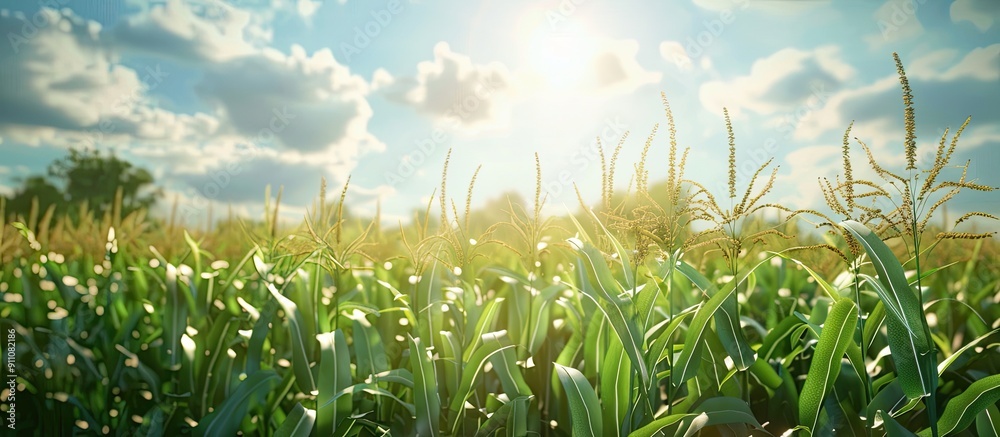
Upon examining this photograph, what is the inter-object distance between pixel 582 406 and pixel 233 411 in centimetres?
156

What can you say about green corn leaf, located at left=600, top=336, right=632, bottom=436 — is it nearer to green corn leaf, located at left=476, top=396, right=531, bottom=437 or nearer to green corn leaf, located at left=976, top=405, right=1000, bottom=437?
green corn leaf, located at left=476, top=396, right=531, bottom=437

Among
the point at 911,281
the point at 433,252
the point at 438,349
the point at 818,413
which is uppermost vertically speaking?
the point at 433,252

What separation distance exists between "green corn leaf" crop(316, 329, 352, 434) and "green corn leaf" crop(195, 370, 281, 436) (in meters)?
0.40

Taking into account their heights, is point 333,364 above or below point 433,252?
below

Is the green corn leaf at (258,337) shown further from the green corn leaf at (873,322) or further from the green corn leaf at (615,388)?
the green corn leaf at (873,322)

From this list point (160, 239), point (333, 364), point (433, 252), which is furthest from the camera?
point (160, 239)

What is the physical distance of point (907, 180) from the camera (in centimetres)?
197

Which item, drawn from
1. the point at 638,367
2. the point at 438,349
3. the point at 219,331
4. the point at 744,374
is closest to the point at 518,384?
the point at 438,349

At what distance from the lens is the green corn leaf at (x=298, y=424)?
2.28 metres

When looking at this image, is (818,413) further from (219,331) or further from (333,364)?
(219,331)

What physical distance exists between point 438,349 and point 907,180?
6.31 feet

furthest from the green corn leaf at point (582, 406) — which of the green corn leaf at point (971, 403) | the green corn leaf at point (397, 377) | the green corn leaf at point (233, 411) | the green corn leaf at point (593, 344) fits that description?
the green corn leaf at point (233, 411)

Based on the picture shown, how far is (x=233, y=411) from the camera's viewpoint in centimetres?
258

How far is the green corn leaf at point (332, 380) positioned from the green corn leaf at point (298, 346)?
195 mm
